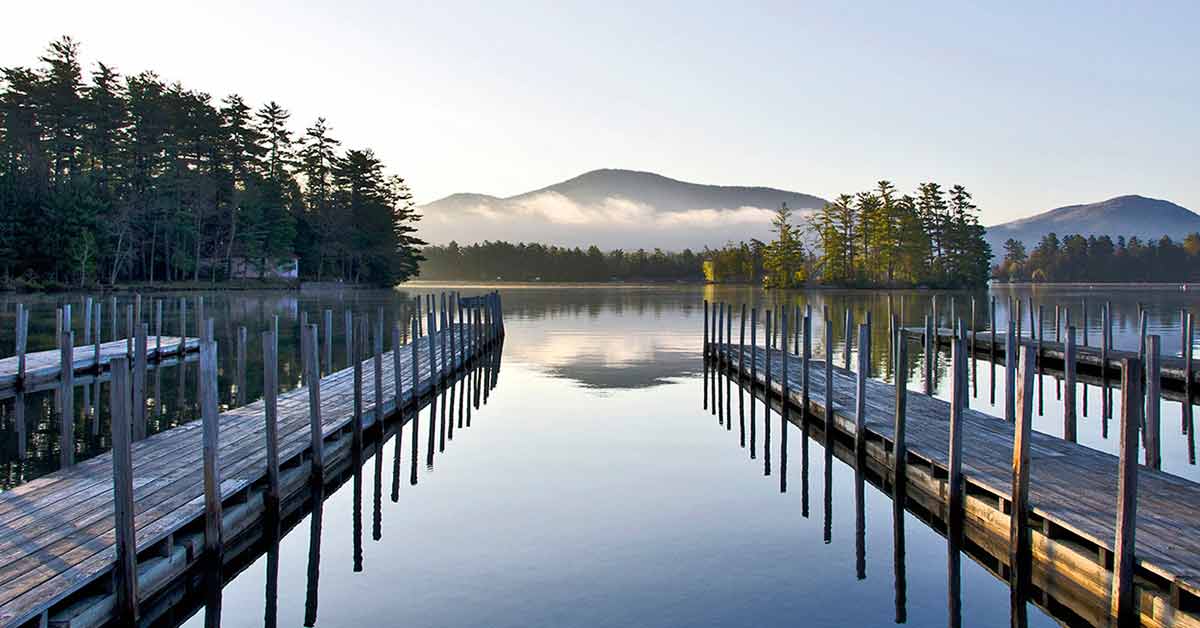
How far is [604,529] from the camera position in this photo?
1148 cm

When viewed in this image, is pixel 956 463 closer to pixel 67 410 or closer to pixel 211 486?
pixel 211 486

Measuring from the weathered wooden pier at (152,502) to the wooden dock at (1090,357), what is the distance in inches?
487

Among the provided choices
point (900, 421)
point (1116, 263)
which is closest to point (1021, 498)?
point (900, 421)

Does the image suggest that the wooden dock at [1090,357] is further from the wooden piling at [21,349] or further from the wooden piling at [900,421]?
the wooden piling at [21,349]

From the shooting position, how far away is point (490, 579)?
374 inches

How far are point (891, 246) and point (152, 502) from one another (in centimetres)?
10613

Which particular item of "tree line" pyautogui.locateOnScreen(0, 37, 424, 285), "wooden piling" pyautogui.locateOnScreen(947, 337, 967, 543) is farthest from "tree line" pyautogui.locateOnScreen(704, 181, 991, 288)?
"wooden piling" pyautogui.locateOnScreen(947, 337, 967, 543)

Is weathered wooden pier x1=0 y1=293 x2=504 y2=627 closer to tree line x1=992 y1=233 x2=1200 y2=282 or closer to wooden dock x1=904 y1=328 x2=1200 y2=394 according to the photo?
wooden dock x1=904 y1=328 x2=1200 y2=394

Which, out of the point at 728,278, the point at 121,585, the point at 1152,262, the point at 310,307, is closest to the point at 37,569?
the point at 121,585

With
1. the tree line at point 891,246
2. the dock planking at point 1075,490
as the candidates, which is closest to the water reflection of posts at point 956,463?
the dock planking at point 1075,490

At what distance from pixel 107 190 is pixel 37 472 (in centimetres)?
6429

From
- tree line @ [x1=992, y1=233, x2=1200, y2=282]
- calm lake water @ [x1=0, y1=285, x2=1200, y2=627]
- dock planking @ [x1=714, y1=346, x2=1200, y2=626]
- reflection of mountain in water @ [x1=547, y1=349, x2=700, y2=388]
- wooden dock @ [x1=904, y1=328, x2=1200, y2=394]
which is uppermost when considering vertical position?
tree line @ [x1=992, y1=233, x2=1200, y2=282]

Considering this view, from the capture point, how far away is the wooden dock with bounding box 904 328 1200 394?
22391mm

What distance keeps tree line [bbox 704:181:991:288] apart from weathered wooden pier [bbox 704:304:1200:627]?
97438 mm
